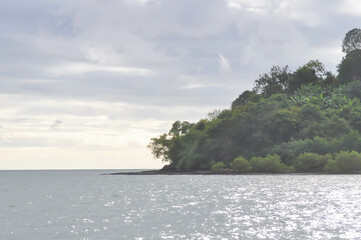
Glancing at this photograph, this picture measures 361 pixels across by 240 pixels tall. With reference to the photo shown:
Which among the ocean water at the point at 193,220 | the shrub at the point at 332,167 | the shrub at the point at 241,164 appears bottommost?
the ocean water at the point at 193,220

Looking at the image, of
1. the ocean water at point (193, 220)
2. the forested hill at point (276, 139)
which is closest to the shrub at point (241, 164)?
the forested hill at point (276, 139)

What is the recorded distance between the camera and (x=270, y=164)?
162 m

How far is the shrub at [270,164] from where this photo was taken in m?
161

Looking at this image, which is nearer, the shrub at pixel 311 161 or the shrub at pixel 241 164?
the shrub at pixel 311 161

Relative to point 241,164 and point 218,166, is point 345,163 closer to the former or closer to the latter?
point 241,164

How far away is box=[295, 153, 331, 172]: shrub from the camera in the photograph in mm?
155000

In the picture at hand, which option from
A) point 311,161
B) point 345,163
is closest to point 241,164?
point 311,161

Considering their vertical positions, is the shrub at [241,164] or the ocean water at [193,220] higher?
the shrub at [241,164]

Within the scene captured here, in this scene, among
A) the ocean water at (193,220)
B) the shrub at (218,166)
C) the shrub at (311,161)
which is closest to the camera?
the ocean water at (193,220)

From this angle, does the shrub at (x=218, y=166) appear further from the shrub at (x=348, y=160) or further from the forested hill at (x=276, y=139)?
the shrub at (x=348, y=160)

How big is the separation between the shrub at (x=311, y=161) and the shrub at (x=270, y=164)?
14.5 feet

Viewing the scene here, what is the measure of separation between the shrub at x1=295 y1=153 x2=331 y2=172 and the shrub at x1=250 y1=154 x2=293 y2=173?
440cm

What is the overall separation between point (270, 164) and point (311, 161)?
12642 millimetres

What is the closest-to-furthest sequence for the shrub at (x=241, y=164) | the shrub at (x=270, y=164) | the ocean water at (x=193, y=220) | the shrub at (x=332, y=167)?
the ocean water at (x=193, y=220) → the shrub at (x=332, y=167) → the shrub at (x=270, y=164) → the shrub at (x=241, y=164)
